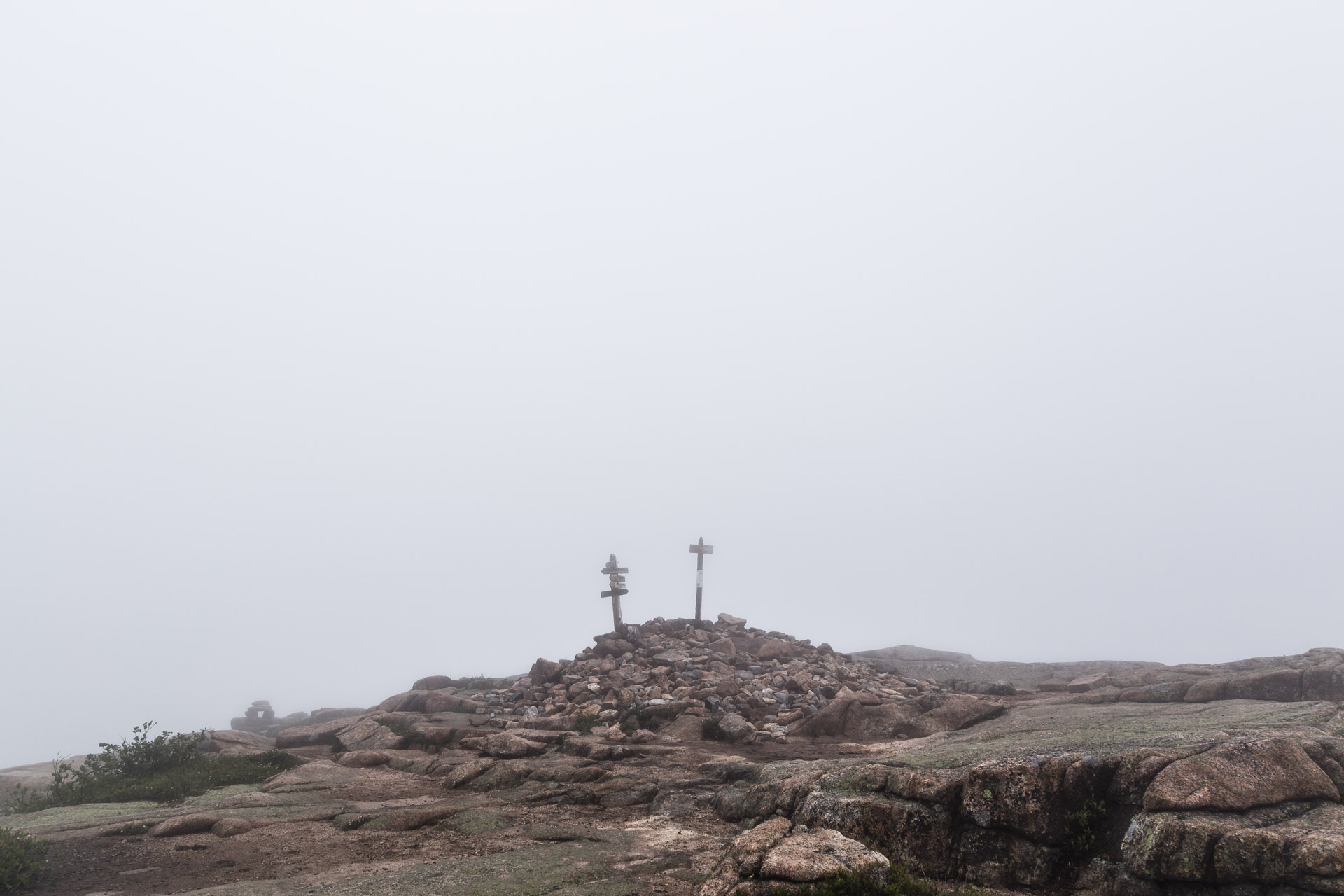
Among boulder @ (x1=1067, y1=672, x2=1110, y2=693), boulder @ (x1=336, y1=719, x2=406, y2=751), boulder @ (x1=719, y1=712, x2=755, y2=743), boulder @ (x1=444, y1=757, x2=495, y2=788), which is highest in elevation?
boulder @ (x1=1067, y1=672, x2=1110, y2=693)

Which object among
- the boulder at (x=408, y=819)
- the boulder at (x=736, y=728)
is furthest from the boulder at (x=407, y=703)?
the boulder at (x=408, y=819)

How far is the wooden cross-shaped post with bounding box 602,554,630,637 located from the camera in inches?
1389

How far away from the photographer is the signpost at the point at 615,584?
3529 cm

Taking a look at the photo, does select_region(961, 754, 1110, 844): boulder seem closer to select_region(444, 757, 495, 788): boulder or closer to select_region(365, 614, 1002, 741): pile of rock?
select_region(365, 614, 1002, 741): pile of rock

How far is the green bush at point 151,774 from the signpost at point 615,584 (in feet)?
53.5

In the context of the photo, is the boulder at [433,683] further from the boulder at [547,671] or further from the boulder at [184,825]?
the boulder at [184,825]

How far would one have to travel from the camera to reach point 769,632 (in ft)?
113

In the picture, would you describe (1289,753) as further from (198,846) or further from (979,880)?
(198,846)

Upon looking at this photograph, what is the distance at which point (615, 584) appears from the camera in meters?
35.9

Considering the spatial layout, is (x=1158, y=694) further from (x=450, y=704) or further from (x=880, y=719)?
(x=450, y=704)

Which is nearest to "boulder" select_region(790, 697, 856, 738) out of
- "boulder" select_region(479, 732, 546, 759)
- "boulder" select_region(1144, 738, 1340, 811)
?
"boulder" select_region(479, 732, 546, 759)

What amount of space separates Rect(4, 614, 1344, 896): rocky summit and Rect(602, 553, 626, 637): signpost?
7945 millimetres

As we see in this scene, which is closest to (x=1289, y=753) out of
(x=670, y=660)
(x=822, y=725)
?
(x=822, y=725)

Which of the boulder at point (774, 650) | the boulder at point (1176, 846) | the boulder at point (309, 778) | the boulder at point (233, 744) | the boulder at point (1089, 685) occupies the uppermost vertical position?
the boulder at point (1176, 846)
